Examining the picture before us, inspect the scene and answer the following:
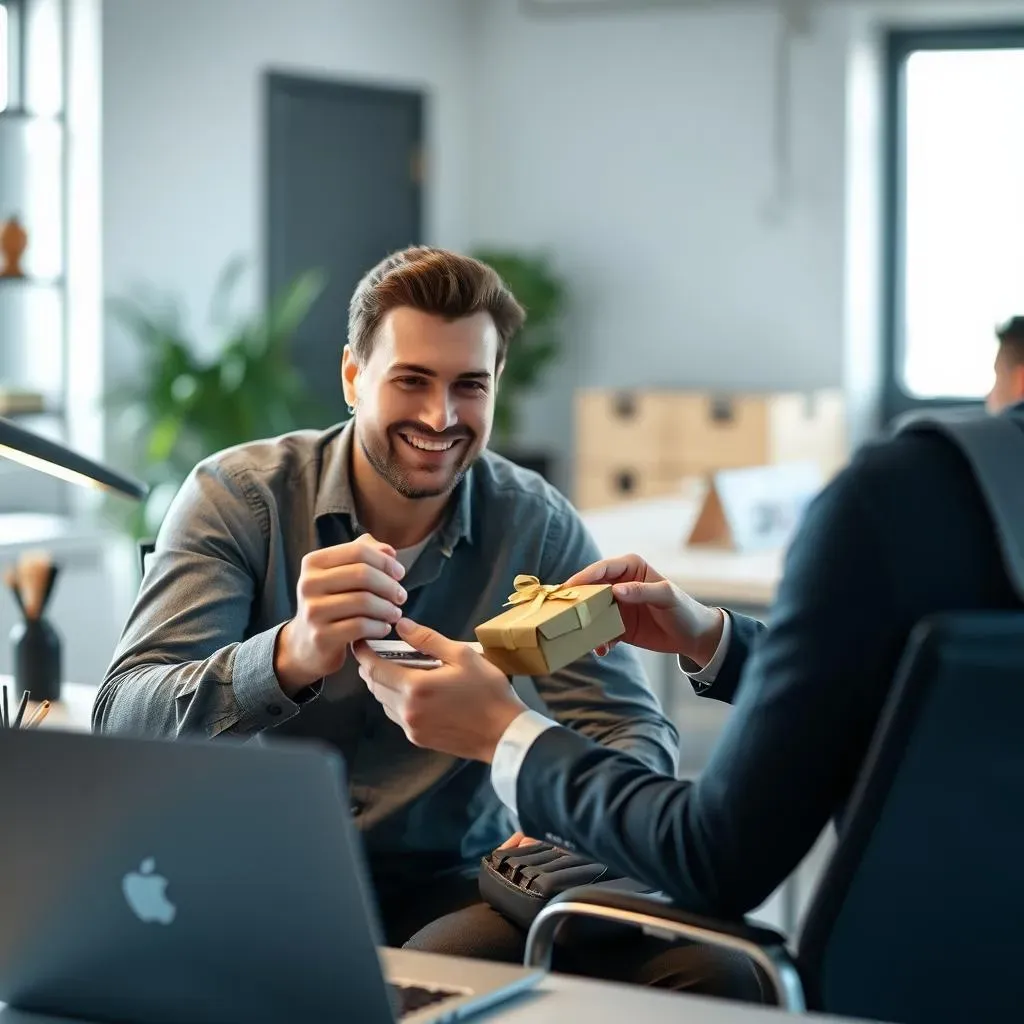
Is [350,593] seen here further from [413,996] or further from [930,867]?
[930,867]

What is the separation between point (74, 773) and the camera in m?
1.21

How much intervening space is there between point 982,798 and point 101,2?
16.6 feet

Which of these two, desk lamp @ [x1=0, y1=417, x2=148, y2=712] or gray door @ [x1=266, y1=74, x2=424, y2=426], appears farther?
gray door @ [x1=266, y1=74, x2=424, y2=426]

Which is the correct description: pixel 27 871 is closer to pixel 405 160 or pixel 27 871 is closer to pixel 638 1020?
pixel 638 1020

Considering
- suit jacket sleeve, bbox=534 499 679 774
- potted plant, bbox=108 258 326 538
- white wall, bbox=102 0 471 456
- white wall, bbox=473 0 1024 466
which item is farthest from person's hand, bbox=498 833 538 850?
white wall, bbox=473 0 1024 466

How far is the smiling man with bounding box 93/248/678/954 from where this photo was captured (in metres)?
2.12

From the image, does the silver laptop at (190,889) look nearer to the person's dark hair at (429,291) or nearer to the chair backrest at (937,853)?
the chair backrest at (937,853)

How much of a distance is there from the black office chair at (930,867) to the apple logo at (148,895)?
0.45 m

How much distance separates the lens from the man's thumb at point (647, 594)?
180 cm

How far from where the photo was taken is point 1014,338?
2668mm

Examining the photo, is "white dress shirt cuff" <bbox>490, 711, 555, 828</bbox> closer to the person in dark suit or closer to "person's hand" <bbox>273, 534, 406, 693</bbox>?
the person in dark suit

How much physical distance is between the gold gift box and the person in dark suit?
0.06 m

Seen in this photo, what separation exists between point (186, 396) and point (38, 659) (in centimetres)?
305

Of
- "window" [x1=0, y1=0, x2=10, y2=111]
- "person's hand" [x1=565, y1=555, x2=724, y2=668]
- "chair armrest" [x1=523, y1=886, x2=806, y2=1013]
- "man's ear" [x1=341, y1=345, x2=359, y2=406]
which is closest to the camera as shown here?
"chair armrest" [x1=523, y1=886, x2=806, y2=1013]
